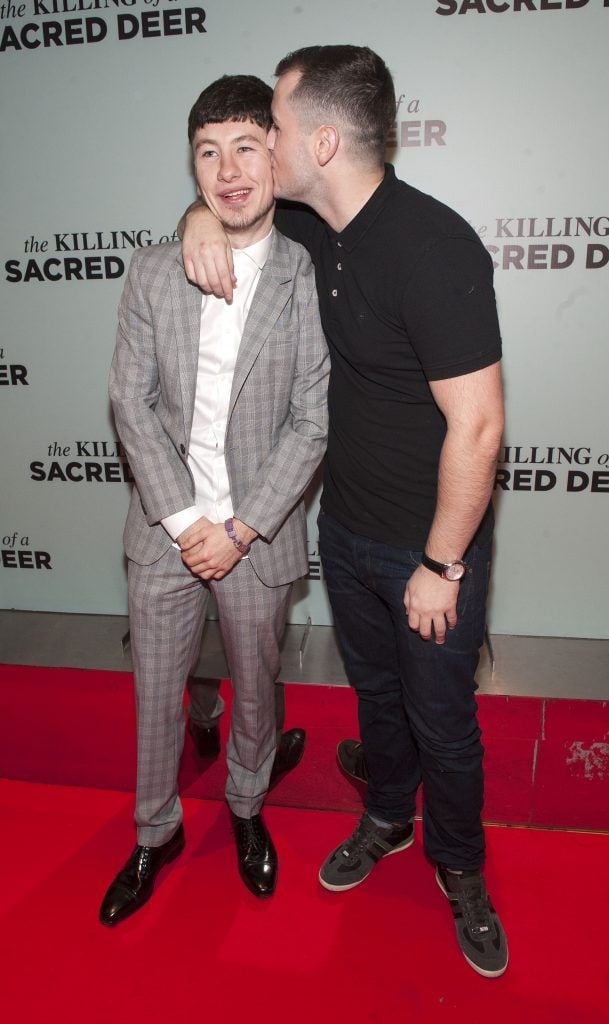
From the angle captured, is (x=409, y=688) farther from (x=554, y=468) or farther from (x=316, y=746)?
(x=554, y=468)

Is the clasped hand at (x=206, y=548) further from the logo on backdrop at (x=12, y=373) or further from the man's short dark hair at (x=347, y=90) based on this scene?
the logo on backdrop at (x=12, y=373)

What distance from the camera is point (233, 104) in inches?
62.8

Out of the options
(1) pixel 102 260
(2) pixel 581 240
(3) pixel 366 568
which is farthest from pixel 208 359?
(2) pixel 581 240

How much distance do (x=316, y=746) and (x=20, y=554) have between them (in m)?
1.44

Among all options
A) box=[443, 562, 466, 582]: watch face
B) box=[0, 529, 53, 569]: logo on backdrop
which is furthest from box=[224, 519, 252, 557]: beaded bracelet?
box=[0, 529, 53, 569]: logo on backdrop

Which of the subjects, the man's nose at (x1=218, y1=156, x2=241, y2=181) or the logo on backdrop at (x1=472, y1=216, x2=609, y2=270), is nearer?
the man's nose at (x1=218, y1=156, x2=241, y2=181)

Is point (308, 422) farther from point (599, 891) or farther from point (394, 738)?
point (599, 891)

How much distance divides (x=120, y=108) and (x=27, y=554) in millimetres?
1649

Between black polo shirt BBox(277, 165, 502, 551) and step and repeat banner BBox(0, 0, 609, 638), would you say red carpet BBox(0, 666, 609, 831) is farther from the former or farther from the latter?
black polo shirt BBox(277, 165, 502, 551)

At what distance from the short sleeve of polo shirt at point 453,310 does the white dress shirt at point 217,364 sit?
0.44m

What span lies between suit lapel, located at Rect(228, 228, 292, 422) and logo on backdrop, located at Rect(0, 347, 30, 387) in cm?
136

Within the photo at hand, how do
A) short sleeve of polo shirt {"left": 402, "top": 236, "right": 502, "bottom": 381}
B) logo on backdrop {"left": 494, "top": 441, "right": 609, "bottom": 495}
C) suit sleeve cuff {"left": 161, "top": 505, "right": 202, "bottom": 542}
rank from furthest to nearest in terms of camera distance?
1. logo on backdrop {"left": 494, "top": 441, "right": 609, "bottom": 495}
2. suit sleeve cuff {"left": 161, "top": 505, "right": 202, "bottom": 542}
3. short sleeve of polo shirt {"left": 402, "top": 236, "right": 502, "bottom": 381}

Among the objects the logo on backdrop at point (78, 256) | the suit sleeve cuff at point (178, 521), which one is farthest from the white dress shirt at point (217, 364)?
the logo on backdrop at point (78, 256)

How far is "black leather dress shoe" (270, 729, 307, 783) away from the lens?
2.29 m
